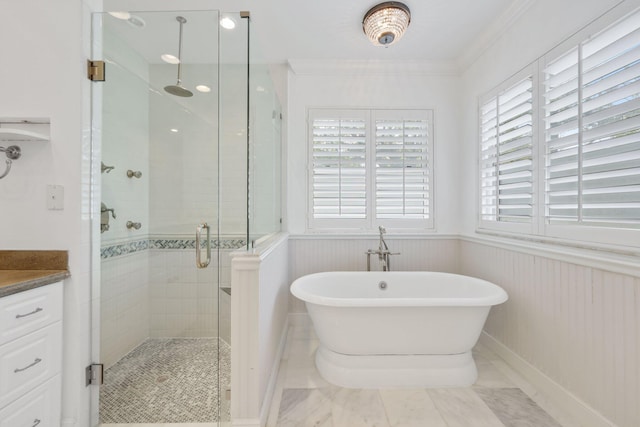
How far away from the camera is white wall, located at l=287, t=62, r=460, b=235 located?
8.68 ft

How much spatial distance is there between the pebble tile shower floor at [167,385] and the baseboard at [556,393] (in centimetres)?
184

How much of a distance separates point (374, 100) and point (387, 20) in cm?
84

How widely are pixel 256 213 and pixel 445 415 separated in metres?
1.56

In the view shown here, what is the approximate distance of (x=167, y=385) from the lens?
1.62 metres

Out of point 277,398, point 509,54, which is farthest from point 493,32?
point 277,398

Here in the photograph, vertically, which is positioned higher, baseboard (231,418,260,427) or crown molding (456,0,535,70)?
crown molding (456,0,535,70)

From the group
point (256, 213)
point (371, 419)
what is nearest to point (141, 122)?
point (256, 213)

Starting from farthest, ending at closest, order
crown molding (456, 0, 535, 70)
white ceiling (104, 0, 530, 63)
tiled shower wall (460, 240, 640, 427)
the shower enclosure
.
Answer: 1. crown molding (456, 0, 535, 70)
2. white ceiling (104, 0, 530, 63)
3. the shower enclosure
4. tiled shower wall (460, 240, 640, 427)

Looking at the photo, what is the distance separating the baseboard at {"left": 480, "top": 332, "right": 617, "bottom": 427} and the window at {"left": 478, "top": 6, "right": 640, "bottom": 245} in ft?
2.85

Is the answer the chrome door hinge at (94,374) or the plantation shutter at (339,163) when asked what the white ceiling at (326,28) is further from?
the chrome door hinge at (94,374)

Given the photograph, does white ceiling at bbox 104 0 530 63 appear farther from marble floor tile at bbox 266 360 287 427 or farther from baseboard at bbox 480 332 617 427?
baseboard at bbox 480 332 617 427

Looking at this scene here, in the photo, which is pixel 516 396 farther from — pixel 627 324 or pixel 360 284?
pixel 360 284

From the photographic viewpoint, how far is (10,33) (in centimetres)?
128

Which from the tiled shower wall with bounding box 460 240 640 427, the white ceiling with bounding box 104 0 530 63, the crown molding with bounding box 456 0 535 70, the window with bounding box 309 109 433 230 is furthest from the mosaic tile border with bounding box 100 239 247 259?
the crown molding with bounding box 456 0 535 70
